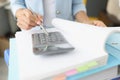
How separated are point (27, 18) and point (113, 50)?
0.26 m

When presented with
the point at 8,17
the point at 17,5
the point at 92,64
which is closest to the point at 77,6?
the point at 17,5

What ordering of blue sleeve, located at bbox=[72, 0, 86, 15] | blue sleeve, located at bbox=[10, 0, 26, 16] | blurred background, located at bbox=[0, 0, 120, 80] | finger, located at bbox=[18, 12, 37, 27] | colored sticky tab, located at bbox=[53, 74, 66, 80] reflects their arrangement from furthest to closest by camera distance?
blurred background, located at bbox=[0, 0, 120, 80] → blue sleeve, located at bbox=[72, 0, 86, 15] → blue sleeve, located at bbox=[10, 0, 26, 16] → finger, located at bbox=[18, 12, 37, 27] → colored sticky tab, located at bbox=[53, 74, 66, 80]

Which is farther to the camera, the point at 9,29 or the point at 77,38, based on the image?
the point at 9,29

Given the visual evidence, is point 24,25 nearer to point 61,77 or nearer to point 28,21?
point 28,21

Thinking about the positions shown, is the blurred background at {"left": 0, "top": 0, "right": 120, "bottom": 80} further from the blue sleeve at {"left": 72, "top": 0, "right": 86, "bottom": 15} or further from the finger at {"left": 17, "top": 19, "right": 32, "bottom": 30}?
the finger at {"left": 17, "top": 19, "right": 32, "bottom": 30}

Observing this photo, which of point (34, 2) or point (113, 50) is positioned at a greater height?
point (34, 2)

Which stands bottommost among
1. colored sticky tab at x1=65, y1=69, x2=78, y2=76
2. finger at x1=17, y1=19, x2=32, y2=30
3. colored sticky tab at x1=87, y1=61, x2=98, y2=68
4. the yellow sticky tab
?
colored sticky tab at x1=65, y1=69, x2=78, y2=76

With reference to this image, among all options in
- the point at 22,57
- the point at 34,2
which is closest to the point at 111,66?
the point at 22,57

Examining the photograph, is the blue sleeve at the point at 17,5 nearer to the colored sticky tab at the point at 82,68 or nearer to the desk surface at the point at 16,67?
the desk surface at the point at 16,67

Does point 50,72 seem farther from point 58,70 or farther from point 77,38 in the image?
point 77,38

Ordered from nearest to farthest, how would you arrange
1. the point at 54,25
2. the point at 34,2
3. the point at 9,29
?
the point at 54,25, the point at 34,2, the point at 9,29

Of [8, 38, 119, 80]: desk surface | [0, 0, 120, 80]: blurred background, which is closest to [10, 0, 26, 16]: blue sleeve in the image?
[8, 38, 119, 80]: desk surface

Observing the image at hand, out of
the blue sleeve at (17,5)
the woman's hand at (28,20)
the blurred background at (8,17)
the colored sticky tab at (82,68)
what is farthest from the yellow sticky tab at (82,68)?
the blurred background at (8,17)

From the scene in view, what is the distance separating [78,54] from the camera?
0.46 m
